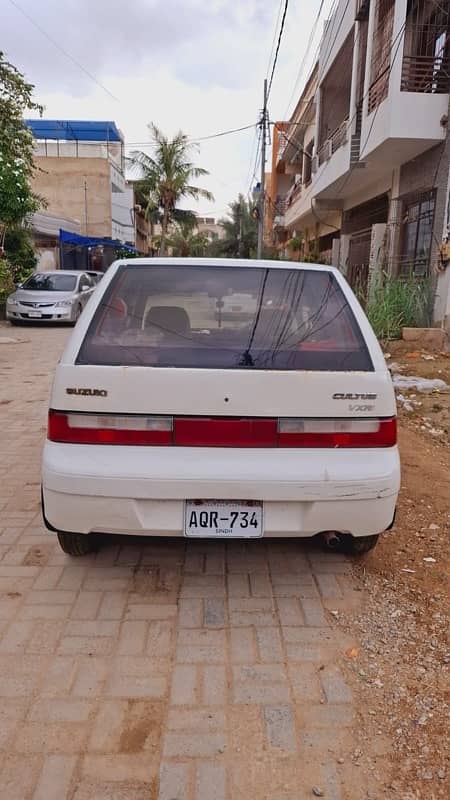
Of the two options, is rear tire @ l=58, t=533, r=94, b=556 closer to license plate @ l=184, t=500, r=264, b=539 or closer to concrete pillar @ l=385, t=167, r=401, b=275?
license plate @ l=184, t=500, r=264, b=539

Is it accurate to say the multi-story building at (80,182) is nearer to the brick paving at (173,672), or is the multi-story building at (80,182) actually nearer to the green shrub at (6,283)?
the green shrub at (6,283)

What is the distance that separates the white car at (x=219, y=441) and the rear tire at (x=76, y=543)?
37 cm

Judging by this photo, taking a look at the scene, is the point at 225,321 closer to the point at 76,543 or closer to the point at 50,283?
the point at 76,543

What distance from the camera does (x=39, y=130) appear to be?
1416 inches

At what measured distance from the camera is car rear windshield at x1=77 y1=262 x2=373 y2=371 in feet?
8.53

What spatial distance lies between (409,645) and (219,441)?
121 cm

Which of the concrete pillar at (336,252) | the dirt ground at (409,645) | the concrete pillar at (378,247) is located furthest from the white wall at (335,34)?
the dirt ground at (409,645)

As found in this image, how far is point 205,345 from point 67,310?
45.2 feet

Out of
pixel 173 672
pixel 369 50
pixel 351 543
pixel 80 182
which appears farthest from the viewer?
pixel 80 182


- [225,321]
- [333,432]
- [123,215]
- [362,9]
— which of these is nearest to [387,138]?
[362,9]

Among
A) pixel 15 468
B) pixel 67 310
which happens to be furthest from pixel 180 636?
pixel 67 310

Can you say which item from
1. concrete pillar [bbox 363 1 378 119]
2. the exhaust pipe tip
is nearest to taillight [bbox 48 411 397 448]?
the exhaust pipe tip

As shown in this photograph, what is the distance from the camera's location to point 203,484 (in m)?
2.46

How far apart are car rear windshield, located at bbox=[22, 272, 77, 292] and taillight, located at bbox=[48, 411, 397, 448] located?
47.5ft
